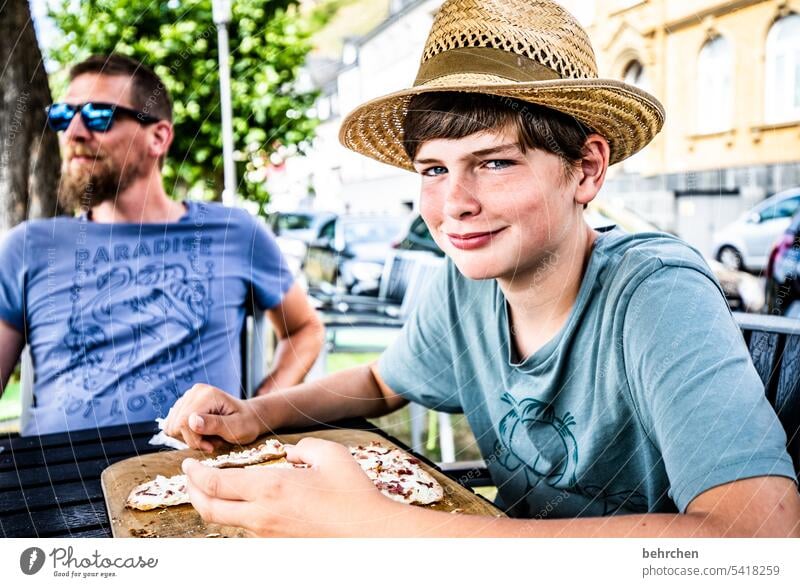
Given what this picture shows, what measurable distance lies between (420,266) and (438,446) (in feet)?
1.71

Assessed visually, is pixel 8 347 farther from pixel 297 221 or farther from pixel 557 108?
pixel 557 108

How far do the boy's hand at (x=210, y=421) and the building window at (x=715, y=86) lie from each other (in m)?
0.70

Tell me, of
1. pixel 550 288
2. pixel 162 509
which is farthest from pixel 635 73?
pixel 162 509

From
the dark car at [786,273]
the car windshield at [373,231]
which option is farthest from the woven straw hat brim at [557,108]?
the car windshield at [373,231]

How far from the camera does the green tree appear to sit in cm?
123

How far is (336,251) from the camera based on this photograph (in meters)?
2.33

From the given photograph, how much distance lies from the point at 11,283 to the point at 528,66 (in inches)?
35.0

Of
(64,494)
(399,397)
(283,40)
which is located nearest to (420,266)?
(283,40)

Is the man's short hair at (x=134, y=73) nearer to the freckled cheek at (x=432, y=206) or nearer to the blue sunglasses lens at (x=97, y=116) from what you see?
the blue sunglasses lens at (x=97, y=116)

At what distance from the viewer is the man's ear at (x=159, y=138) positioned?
4.22ft

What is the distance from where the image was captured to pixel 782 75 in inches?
36.3

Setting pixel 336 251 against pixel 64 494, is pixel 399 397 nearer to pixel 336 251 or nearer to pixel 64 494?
pixel 64 494

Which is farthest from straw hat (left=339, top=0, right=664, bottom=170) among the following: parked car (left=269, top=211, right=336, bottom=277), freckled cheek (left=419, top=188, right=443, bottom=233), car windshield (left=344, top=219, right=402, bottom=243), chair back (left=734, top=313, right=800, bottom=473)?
car windshield (left=344, top=219, right=402, bottom=243)

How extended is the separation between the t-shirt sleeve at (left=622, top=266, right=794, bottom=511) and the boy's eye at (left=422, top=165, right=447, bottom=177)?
0.24 metres
